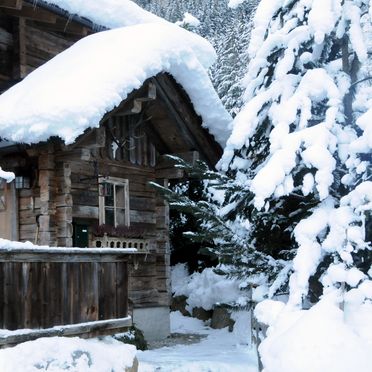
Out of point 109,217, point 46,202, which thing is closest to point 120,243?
point 109,217

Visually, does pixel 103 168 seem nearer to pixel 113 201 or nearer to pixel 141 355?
pixel 113 201

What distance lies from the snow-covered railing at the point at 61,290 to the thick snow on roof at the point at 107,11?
6292 millimetres

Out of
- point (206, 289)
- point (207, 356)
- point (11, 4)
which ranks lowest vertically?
point (207, 356)

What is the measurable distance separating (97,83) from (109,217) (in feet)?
10.6

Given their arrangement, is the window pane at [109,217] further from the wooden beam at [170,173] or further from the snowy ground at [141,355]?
the snowy ground at [141,355]

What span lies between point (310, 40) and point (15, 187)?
21.5 ft

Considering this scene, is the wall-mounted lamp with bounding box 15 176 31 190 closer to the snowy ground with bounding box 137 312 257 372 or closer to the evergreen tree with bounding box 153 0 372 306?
the snowy ground with bounding box 137 312 257 372

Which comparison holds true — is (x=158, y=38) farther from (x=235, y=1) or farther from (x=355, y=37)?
(x=355, y=37)

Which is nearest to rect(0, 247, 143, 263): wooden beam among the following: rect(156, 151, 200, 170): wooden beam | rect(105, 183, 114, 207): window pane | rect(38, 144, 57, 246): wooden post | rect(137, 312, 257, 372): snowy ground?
rect(137, 312, 257, 372): snowy ground

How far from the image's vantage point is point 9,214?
12016mm

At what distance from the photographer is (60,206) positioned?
11531 mm

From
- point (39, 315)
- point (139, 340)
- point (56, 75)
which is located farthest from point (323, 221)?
point (56, 75)

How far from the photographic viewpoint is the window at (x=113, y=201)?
497 inches

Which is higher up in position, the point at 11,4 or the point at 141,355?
the point at 11,4
